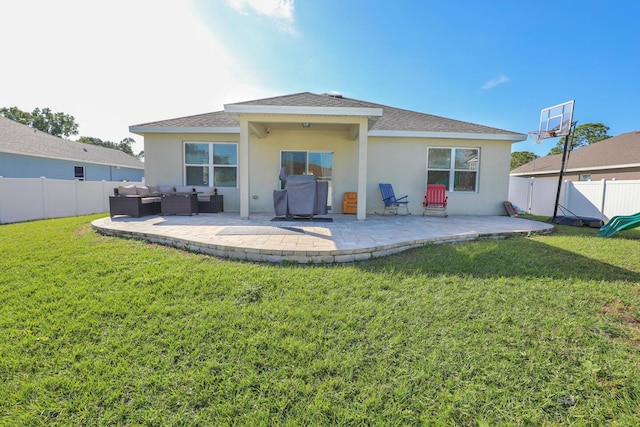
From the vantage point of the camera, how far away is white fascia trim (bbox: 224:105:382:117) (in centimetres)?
645

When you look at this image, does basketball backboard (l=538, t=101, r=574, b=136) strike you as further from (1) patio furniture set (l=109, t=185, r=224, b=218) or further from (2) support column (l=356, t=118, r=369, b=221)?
(1) patio furniture set (l=109, t=185, r=224, b=218)

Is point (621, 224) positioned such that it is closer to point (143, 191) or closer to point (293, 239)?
point (293, 239)

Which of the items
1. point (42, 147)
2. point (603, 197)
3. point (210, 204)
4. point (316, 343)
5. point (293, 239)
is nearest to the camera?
point (316, 343)

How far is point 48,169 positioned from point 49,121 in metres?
28.0

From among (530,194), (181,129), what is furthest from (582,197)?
(181,129)

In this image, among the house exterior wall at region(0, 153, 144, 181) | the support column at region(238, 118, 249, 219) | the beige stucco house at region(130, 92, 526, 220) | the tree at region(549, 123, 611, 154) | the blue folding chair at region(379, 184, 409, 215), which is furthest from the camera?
the tree at region(549, 123, 611, 154)

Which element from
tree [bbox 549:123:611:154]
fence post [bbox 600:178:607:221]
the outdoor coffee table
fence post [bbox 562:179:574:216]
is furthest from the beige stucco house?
tree [bbox 549:123:611:154]

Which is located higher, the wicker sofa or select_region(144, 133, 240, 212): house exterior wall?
select_region(144, 133, 240, 212): house exterior wall

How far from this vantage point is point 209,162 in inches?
354

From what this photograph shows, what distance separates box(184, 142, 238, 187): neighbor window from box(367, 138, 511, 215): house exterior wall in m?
4.62

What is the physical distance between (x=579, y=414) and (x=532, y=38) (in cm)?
1334

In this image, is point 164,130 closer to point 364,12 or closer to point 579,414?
point 364,12

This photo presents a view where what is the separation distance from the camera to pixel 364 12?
8.96m

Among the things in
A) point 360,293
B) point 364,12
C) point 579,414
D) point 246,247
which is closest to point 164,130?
point 246,247
